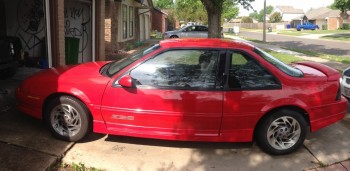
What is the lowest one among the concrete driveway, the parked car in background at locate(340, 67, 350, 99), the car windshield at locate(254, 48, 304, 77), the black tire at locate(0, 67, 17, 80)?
the concrete driveway

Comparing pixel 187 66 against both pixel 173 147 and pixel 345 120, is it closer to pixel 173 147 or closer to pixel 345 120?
pixel 173 147

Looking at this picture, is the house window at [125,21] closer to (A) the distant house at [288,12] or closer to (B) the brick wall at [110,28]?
(B) the brick wall at [110,28]

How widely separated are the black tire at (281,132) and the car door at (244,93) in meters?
0.17

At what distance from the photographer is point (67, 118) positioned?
16.9ft

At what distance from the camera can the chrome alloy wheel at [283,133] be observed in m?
5.15

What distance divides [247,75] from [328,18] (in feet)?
272

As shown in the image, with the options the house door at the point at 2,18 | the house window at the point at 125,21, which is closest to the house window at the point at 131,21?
the house window at the point at 125,21

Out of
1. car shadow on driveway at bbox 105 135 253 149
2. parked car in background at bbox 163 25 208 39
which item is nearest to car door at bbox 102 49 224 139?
car shadow on driveway at bbox 105 135 253 149

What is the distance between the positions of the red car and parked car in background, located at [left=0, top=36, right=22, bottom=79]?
2.39 metres

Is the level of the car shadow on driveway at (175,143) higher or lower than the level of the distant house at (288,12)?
lower

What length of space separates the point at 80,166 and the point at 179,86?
159 centimetres

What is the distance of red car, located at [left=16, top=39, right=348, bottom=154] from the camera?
4965 millimetres

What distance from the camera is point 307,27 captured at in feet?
246

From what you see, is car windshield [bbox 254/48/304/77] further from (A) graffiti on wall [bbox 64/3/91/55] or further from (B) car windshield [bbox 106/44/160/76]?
(A) graffiti on wall [bbox 64/3/91/55]
